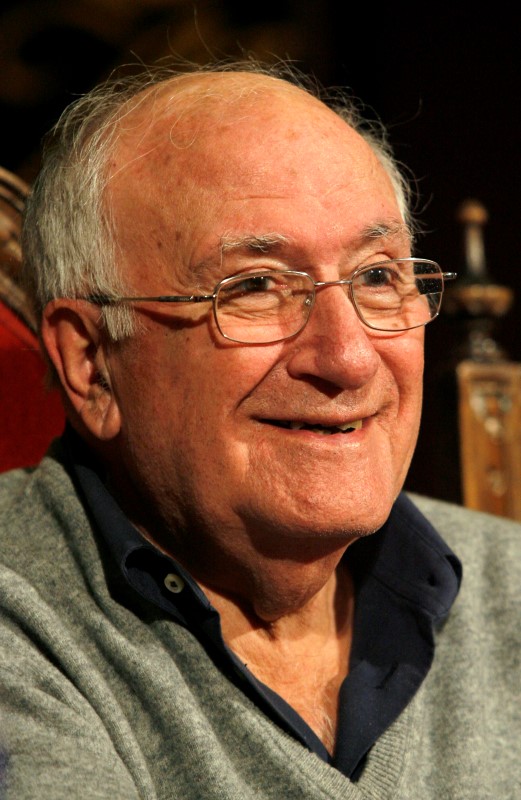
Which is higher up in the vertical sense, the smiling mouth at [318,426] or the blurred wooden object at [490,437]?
the smiling mouth at [318,426]

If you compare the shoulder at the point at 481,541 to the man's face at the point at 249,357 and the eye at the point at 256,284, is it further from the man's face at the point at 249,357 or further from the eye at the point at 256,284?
the eye at the point at 256,284

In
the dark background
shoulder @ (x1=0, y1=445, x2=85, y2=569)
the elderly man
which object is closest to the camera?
the elderly man

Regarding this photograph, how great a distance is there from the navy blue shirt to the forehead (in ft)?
1.29

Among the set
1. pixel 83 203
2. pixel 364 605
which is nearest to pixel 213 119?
pixel 83 203

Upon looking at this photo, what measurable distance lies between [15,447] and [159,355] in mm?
519

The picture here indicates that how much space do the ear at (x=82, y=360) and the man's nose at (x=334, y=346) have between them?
0.29 meters

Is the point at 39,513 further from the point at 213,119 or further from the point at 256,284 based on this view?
the point at 213,119

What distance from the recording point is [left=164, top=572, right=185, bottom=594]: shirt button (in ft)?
4.02

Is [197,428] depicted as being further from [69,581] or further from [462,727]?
[462,727]

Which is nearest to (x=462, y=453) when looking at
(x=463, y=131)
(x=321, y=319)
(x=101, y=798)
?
(x=321, y=319)

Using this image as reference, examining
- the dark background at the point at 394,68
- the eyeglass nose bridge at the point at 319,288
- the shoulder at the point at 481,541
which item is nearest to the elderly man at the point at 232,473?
the eyeglass nose bridge at the point at 319,288

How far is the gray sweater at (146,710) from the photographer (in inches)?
41.4

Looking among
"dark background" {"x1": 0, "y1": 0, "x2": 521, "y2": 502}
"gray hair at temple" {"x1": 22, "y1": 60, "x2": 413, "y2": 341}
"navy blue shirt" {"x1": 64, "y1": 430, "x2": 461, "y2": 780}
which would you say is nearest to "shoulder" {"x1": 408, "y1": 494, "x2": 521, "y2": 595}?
"navy blue shirt" {"x1": 64, "y1": 430, "x2": 461, "y2": 780}

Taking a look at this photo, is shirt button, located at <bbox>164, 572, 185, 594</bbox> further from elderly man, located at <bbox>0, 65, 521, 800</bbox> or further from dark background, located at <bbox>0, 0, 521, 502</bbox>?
dark background, located at <bbox>0, 0, 521, 502</bbox>
